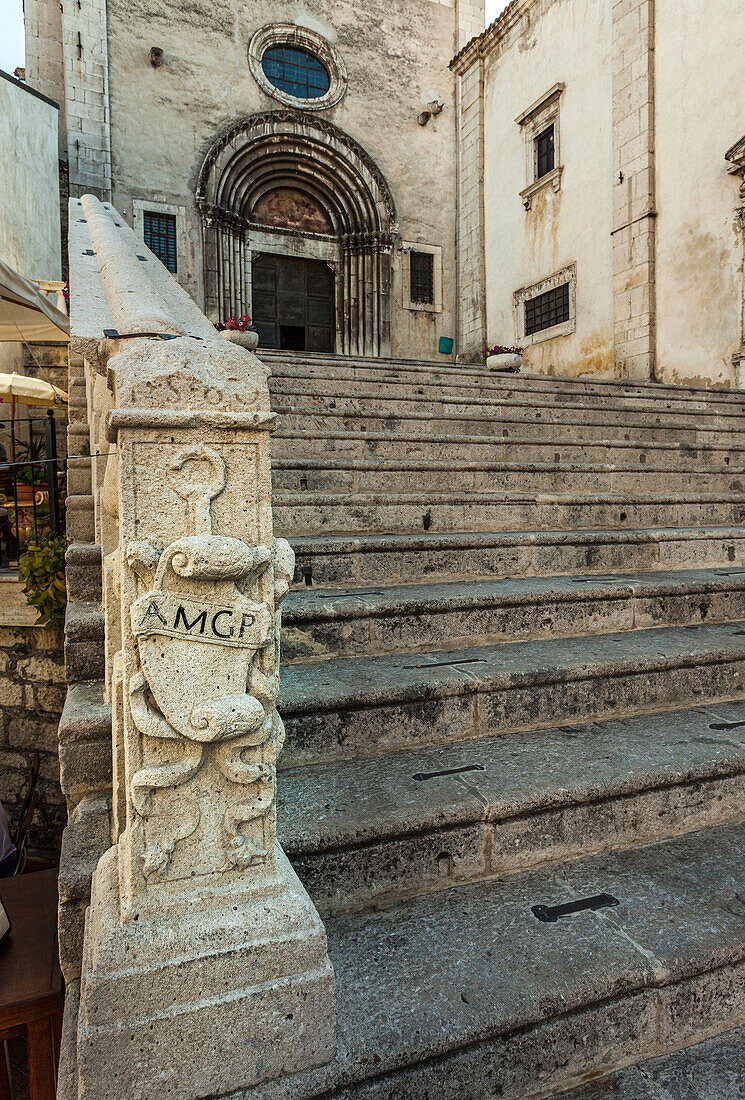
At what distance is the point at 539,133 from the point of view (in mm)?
12109

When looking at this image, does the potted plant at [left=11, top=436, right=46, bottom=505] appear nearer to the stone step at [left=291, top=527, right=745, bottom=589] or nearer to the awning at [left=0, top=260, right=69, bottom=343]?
the awning at [left=0, top=260, right=69, bottom=343]

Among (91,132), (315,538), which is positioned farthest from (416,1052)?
(91,132)


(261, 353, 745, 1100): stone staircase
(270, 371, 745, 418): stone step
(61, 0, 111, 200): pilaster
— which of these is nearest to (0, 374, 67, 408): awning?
(270, 371, 745, 418): stone step

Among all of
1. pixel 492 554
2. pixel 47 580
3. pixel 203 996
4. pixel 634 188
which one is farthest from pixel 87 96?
pixel 203 996

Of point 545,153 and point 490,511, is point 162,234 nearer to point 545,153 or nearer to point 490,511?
point 545,153

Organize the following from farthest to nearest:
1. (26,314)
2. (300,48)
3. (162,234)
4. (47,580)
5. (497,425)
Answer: (300,48)
(162,234)
(26,314)
(497,425)
(47,580)

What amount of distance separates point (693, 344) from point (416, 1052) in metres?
9.76

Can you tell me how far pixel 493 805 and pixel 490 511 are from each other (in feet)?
7.36

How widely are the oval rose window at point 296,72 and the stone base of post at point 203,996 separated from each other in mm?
15430

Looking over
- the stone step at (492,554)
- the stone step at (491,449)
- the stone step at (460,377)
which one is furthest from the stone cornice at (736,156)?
the stone step at (492,554)

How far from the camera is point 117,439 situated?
1280 mm

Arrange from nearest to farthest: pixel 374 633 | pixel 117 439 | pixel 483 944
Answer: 1. pixel 117 439
2. pixel 483 944
3. pixel 374 633

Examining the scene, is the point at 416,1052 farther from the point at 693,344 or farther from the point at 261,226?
the point at 261,226

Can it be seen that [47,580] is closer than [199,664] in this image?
No
